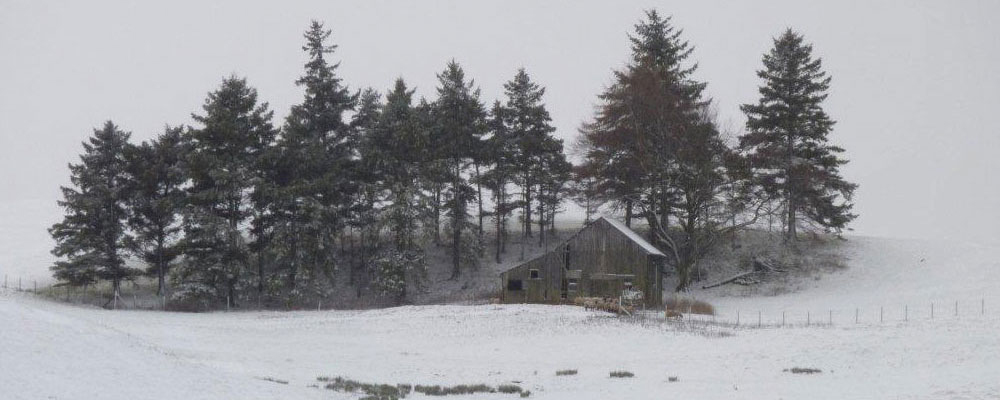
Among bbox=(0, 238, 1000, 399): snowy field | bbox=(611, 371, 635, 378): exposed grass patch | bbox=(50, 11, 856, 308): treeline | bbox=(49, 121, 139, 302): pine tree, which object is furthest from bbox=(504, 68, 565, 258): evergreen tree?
bbox=(611, 371, 635, 378): exposed grass patch

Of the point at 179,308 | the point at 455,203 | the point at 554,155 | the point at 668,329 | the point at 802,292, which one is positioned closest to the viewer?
the point at 668,329

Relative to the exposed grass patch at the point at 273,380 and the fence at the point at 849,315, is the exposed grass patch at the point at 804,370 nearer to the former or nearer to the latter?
the fence at the point at 849,315

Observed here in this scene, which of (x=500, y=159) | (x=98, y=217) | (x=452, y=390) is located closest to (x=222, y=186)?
(x=98, y=217)

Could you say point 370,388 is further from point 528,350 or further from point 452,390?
point 528,350

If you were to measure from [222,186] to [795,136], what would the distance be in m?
42.5

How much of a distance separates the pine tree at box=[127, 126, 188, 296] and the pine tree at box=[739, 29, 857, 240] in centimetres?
4054

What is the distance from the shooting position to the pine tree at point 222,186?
4884 centimetres

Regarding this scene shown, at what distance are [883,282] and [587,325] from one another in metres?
28.0

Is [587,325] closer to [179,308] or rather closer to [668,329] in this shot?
[668,329]

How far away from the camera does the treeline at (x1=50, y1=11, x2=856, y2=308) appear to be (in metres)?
49.9

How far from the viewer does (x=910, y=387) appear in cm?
2042

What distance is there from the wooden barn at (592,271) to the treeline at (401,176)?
238 inches

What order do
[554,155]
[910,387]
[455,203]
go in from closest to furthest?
[910,387] < [455,203] < [554,155]

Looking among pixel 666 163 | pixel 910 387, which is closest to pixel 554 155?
pixel 666 163
